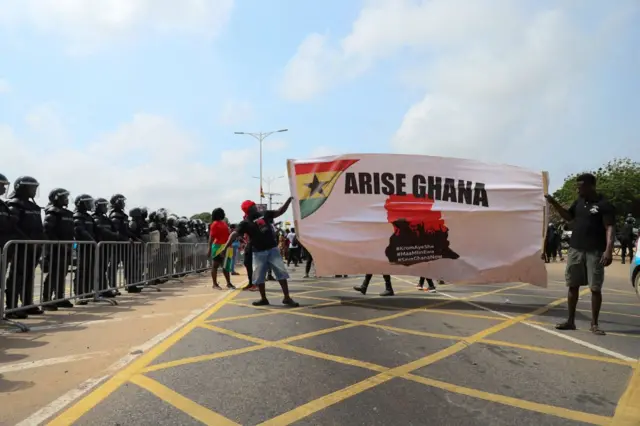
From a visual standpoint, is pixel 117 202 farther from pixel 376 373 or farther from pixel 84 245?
pixel 376 373

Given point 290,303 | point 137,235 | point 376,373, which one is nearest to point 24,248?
point 290,303

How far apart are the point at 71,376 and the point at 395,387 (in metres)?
2.71

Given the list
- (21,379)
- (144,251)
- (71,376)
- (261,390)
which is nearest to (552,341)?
(261,390)

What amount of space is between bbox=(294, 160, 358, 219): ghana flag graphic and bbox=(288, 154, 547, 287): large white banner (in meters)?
0.02

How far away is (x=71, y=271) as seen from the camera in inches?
293

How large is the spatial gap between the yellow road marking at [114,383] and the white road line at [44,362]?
0.55 meters

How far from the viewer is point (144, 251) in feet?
33.9

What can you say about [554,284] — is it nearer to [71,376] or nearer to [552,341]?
[552,341]

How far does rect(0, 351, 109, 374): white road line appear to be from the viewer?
4.06 m

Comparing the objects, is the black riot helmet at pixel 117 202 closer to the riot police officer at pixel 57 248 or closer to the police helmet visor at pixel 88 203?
the police helmet visor at pixel 88 203

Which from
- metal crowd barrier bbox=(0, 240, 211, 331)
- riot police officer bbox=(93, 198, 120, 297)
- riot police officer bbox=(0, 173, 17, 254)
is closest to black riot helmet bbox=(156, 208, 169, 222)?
metal crowd barrier bbox=(0, 240, 211, 331)

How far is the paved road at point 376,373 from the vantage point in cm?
303

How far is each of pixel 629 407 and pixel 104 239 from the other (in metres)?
9.08

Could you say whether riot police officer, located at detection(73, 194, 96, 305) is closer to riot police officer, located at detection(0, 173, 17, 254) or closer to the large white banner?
riot police officer, located at detection(0, 173, 17, 254)
